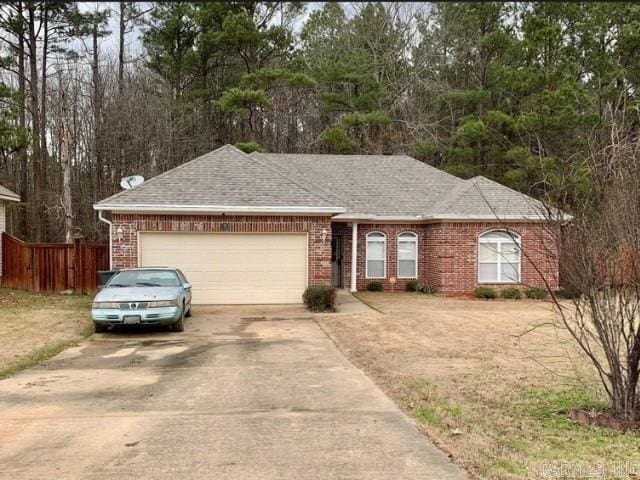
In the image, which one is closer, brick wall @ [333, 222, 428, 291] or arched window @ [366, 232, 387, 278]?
brick wall @ [333, 222, 428, 291]

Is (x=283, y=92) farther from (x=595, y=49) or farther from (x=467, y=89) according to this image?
(x=595, y=49)

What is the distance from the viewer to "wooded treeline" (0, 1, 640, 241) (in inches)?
1067

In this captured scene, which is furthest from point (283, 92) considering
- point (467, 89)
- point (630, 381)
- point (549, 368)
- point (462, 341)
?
point (630, 381)

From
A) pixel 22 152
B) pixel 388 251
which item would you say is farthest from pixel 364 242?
pixel 22 152

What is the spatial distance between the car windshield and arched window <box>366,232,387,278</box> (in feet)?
30.7

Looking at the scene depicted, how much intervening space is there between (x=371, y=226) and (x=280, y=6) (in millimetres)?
16643

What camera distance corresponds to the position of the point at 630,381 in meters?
5.98

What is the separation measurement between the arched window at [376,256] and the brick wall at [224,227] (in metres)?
4.44

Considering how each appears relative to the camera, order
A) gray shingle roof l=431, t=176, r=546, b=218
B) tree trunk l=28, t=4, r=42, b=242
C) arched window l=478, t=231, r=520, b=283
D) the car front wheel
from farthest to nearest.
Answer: tree trunk l=28, t=4, r=42, b=242 < arched window l=478, t=231, r=520, b=283 < gray shingle roof l=431, t=176, r=546, b=218 < the car front wheel

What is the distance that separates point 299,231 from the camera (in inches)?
671

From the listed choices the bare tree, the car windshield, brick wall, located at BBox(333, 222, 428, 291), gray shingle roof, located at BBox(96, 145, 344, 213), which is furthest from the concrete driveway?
brick wall, located at BBox(333, 222, 428, 291)

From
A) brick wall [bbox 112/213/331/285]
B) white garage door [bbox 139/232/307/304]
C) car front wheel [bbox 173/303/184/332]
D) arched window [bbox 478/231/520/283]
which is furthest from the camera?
arched window [bbox 478/231/520/283]

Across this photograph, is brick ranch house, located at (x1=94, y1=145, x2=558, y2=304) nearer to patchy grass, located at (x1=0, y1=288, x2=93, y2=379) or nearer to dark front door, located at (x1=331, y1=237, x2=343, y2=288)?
dark front door, located at (x1=331, y1=237, x2=343, y2=288)

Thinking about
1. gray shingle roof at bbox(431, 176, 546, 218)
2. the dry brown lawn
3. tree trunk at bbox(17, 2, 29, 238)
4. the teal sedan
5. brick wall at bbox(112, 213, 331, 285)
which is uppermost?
tree trunk at bbox(17, 2, 29, 238)
